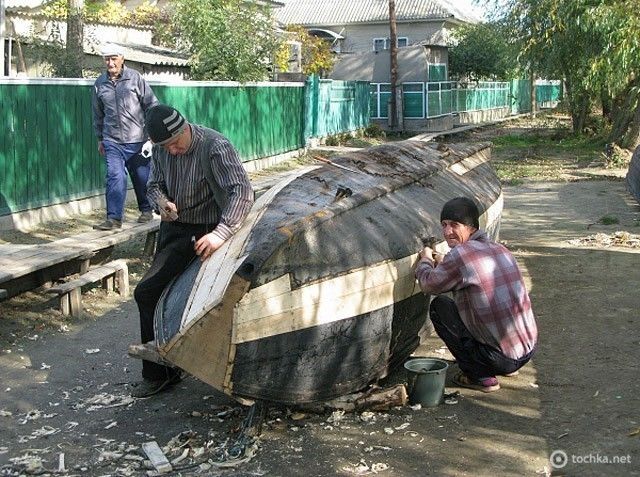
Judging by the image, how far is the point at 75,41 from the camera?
1532 centimetres

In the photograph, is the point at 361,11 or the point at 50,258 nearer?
the point at 50,258

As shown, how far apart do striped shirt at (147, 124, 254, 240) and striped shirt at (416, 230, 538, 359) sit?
1.15 metres

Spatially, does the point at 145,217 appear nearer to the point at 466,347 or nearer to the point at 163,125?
the point at 163,125

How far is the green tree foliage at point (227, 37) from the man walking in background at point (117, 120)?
960 centimetres

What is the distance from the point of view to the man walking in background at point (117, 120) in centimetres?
847

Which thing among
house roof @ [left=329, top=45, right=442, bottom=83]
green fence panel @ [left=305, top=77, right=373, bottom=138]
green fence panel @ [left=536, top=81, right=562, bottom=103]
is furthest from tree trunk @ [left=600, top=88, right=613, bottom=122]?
green fence panel @ [left=536, top=81, right=562, bottom=103]

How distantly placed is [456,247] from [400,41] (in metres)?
44.7

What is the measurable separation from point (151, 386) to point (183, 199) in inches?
45.6

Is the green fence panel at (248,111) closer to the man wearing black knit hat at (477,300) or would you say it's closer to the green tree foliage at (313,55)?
the man wearing black knit hat at (477,300)

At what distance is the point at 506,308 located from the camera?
5.11m

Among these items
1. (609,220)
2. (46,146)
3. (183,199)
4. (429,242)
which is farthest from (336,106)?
(183,199)

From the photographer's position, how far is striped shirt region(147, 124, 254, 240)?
5.20 m

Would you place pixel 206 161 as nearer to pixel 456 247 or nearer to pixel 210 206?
pixel 210 206

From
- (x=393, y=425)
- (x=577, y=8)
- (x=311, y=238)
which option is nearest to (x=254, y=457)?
(x=393, y=425)
